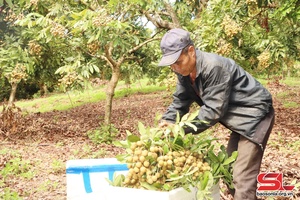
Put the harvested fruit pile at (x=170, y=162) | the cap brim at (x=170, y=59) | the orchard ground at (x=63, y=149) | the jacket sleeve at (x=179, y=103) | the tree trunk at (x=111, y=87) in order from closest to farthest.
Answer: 1. the harvested fruit pile at (x=170, y=162)
2. the cap brim at (x=170, y=59)
3. the jacket sleeve at (x=179, y=103)
4. the orchard ground at (x=63, y=149)
5. the tree trunk at (x=111, y=87)

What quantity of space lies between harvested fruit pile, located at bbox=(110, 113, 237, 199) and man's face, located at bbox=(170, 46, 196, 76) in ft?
1.18

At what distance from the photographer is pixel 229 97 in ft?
11.2

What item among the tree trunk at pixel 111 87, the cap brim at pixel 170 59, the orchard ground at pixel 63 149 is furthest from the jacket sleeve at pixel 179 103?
the tree trunk at pixel 111 87

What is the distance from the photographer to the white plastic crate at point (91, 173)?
3.32 metres

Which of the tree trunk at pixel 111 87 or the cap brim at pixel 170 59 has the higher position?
the cap brim at pixel 170 59

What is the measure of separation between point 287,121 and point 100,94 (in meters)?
11.9

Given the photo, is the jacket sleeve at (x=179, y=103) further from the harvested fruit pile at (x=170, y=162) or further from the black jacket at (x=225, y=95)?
the harvested fruit pile at (x=170, y=162)

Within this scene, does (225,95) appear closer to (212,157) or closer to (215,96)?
(215,96)

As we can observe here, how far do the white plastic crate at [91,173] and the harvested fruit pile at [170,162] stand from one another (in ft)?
0.94

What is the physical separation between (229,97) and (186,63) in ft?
1.55

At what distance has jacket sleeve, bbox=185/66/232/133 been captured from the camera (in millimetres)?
3229

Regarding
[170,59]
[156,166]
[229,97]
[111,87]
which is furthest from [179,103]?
[111,87]

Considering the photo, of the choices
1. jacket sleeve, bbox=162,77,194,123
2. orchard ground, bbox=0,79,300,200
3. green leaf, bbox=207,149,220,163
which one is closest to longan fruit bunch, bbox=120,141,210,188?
green leaf, bbox=207,149,220,163

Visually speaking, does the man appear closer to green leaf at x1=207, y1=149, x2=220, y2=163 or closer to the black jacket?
the black jacket
